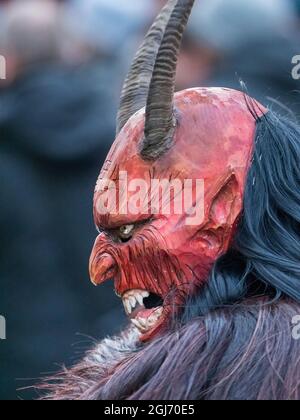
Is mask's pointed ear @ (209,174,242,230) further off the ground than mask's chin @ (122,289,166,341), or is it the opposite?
mask's pointed ear @ (209,174,242,230)

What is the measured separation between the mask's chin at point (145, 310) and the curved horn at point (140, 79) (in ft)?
0.88

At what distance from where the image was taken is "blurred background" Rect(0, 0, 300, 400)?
79.9 inches

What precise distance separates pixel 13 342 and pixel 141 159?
1.02 metres

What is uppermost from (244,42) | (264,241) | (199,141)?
(244,42)

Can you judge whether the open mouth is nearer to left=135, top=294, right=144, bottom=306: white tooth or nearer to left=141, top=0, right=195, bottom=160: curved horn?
left=135, top=294, right=144, bottom=306: white tooth

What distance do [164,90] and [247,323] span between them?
13.1 inches

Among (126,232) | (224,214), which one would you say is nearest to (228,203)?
(224,214)

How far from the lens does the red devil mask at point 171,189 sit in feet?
3.81

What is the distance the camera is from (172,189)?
3.82 feet

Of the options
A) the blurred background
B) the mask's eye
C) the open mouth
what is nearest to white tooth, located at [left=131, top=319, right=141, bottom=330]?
the open mouth

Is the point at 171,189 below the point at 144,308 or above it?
above

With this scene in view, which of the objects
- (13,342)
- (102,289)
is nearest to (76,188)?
(102,289)

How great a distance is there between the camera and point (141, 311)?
4.05ft

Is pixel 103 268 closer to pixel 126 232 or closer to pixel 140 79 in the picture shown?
pixel 126 232
